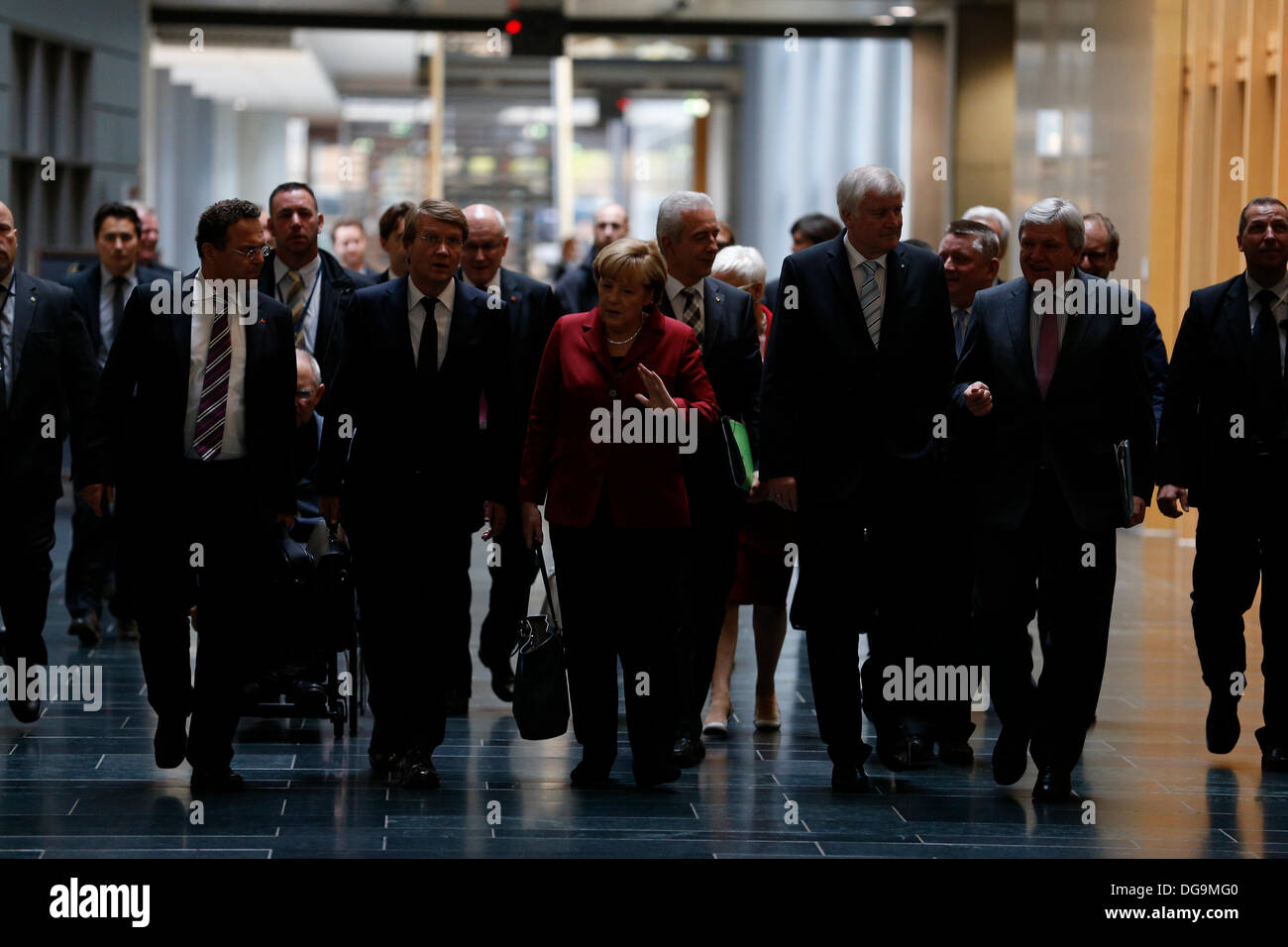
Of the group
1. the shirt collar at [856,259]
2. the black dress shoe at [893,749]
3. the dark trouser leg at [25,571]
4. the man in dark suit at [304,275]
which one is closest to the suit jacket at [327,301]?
the man in dark suit at [304,275]

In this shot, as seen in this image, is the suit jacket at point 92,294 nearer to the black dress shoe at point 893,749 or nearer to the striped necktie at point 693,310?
the striped necktie at point 693,310

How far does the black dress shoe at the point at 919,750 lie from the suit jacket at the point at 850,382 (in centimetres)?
93

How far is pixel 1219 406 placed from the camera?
19.5ft

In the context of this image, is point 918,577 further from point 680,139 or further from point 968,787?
point 680,139

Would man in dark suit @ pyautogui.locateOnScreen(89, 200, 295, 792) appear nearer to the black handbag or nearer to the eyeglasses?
the eyeglasses

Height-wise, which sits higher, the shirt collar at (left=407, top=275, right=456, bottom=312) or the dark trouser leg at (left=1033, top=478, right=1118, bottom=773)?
the shirt collar at (left=407, top=275, right=456, bottom=312)

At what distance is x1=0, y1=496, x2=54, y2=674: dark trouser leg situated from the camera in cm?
618

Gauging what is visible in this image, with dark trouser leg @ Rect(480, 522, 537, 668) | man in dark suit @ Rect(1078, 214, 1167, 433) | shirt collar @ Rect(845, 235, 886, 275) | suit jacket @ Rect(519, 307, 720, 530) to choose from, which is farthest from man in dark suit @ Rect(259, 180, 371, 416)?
man in dark suit @ Rect(1078, 214, 1167, 433)

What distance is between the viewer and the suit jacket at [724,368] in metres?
5.92

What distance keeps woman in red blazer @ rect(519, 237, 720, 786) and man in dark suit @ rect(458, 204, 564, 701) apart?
3.57ft

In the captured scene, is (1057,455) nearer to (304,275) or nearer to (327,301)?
(327,301)

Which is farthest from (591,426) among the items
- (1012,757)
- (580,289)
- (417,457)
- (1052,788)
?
(580,289)

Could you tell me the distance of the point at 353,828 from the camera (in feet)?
16.1
